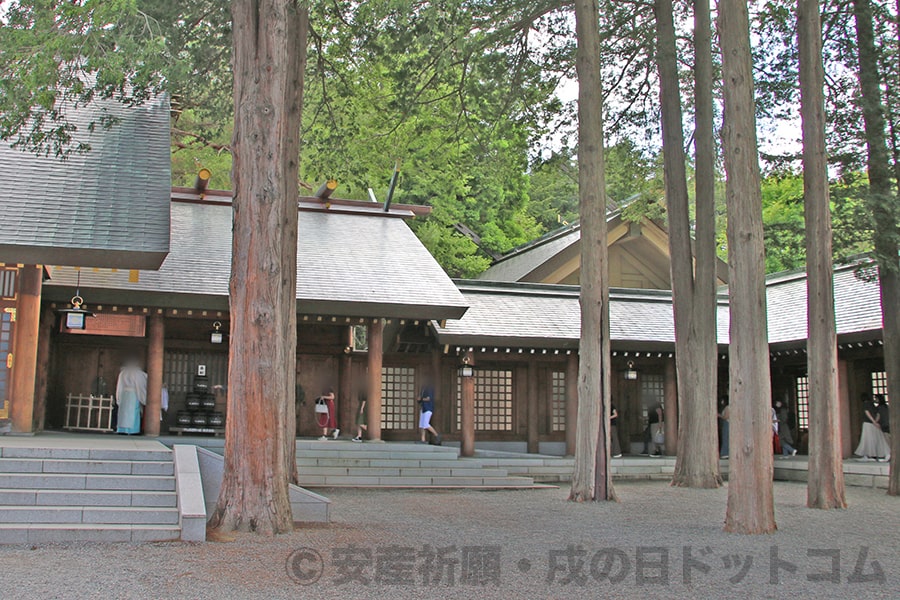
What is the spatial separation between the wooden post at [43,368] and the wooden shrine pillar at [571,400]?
1163cm

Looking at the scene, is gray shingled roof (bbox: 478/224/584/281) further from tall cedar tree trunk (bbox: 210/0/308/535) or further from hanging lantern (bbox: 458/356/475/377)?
tall cedar tree trunk (bbox: 210/0/308/535)

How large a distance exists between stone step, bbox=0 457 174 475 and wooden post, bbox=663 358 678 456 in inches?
572

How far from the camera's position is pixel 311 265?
2014cm

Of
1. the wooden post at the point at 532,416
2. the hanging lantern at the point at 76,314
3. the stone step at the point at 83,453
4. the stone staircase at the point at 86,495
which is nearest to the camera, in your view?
the stone staircase at the point at 86,495

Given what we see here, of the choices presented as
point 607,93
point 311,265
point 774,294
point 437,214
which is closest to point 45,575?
point 311,265

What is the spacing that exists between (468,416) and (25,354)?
950 centimetres

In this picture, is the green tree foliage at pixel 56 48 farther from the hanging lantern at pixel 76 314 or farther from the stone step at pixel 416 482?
the stone step at pixel 416 482

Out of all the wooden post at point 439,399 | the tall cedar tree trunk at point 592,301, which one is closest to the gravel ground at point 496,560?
the tall cedar tree trunk at point 592,301

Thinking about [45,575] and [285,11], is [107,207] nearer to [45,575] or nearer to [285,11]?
[285,11]

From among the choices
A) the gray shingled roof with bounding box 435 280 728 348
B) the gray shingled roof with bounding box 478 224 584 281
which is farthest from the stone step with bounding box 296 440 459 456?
the gray shingled roof with bounding box 478 224 584 281

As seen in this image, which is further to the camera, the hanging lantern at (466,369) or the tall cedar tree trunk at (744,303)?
the hanging lantern at (466,369)

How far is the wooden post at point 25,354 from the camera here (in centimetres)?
1482

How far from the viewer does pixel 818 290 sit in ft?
45.2

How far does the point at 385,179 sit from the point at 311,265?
10666mm
